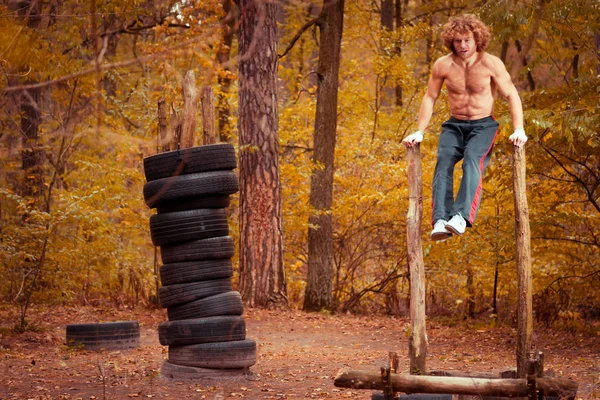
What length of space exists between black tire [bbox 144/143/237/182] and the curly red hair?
2542 mm

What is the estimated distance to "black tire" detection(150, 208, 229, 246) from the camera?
8.02m

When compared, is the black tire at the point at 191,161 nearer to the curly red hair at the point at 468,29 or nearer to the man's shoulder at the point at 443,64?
the man's shoulder at the point at 443,64

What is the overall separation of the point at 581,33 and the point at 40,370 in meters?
7.99

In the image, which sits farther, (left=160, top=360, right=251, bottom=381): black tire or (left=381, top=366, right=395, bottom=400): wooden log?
(left=160, top=360, right=251, bottom=381): black tire

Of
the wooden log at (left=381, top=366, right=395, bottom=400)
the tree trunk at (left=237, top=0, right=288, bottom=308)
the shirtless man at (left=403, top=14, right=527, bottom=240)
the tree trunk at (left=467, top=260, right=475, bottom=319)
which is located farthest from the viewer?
the tree trunk at (left=467, top=260, right=475, bottom=319)

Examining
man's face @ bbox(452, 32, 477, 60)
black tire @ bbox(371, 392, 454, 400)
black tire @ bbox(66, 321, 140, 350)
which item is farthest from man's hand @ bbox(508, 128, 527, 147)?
black tire @ bbox(66, 321, 140, 350)

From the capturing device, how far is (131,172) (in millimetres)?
15664

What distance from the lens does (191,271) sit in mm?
8109

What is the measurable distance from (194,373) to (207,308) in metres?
0.65

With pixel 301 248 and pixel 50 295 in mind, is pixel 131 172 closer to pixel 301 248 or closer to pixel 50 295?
pixel 50 295

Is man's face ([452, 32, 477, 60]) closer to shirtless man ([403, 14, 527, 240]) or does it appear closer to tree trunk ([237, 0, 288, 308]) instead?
shirtless man ([403, 14, 527, 240])

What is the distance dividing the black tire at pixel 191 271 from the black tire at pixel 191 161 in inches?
34.8

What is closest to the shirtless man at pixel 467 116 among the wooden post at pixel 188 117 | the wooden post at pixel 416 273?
the wooden post at pixel 416 273

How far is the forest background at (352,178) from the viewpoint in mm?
10812
